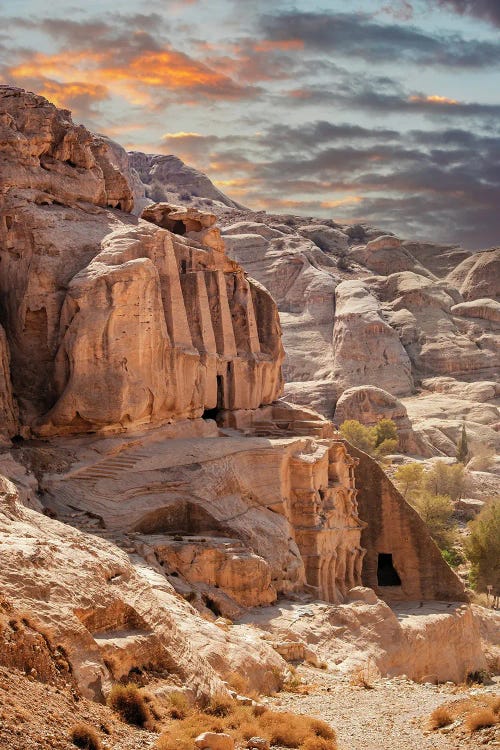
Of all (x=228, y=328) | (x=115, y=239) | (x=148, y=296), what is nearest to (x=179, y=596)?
(x=148, y=296)

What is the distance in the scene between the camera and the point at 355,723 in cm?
1980

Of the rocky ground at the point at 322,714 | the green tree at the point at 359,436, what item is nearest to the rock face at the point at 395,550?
the rocky ground at the point at 322,714

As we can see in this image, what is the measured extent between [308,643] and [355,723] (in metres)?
9.81

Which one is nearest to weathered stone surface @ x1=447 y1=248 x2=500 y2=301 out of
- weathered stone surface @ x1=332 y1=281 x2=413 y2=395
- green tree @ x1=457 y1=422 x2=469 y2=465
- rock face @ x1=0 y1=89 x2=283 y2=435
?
weathered stone surface @ x1=332 y1=281 x2=413 y2=395

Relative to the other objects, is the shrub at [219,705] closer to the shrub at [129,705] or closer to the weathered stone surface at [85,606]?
the weathered stone surface at [85,606]

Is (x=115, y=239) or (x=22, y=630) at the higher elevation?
(x=115, y=239)

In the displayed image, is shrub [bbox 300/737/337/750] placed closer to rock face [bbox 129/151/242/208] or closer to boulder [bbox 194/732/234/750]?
boulder [bbox 194/732/234/750]

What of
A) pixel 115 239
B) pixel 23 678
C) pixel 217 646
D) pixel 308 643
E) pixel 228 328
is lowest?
pixel 308 643

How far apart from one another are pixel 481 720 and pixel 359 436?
211ft

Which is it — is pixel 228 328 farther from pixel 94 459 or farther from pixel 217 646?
pixel 217 646

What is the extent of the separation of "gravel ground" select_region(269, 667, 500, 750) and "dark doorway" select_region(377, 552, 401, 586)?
18069mm

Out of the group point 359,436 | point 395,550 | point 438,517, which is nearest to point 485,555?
point 438,517

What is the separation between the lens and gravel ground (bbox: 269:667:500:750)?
17.6 m

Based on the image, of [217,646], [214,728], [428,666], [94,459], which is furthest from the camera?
[428,666]
